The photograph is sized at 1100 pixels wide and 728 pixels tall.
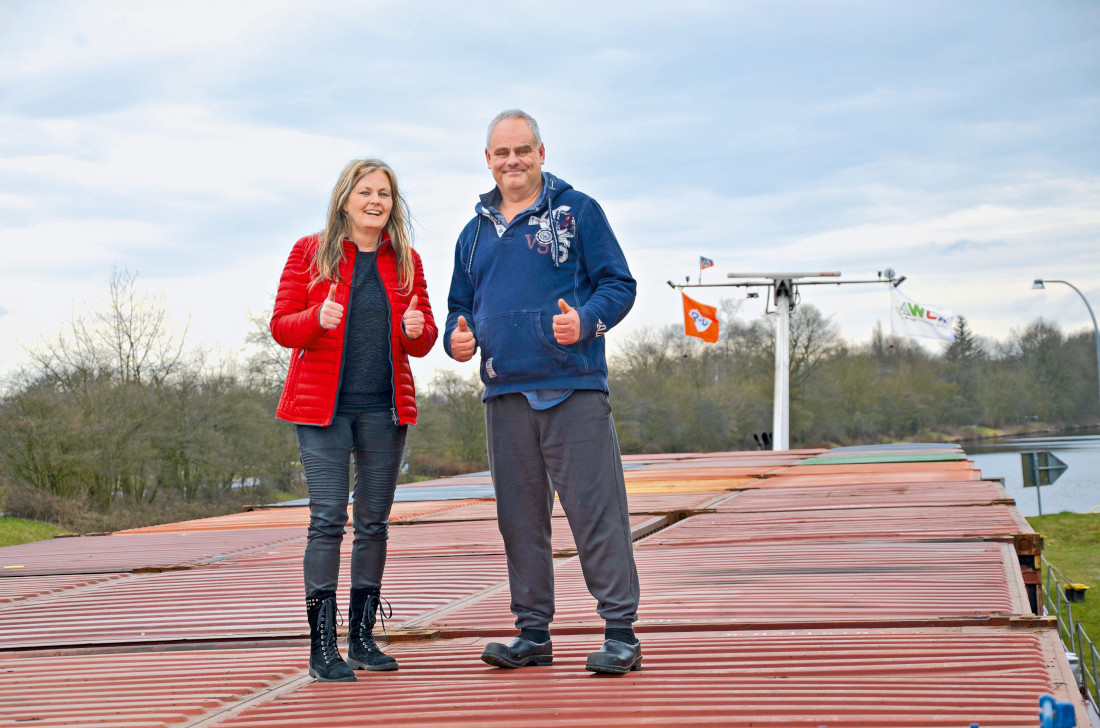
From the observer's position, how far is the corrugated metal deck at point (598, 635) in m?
2.51

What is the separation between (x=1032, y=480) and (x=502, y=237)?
58.2ft

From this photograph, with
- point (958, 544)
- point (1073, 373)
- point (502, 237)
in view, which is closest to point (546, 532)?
point (502, 237)

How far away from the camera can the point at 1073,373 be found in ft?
190

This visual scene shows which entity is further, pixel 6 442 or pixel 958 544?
pixel 6 442

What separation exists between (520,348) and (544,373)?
10 centimetres

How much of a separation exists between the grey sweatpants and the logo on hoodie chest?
43 centimetres

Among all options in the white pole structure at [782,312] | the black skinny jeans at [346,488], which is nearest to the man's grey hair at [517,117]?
the black skinny jeans at [346,488]

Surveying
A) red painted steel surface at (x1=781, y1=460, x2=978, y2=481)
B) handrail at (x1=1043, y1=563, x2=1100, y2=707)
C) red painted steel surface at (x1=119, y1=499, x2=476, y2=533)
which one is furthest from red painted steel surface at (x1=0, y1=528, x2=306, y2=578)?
red painted steel surface at (x1=781, y1=460, x2=978, y2=481)

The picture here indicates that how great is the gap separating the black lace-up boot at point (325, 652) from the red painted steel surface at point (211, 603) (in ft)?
2.55

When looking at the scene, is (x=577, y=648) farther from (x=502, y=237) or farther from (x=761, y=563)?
(x=761, y=563)

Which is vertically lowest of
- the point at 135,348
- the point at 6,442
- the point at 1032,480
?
the point at 1032,480

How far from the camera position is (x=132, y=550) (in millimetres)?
7805

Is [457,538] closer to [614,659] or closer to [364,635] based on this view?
[364,635]

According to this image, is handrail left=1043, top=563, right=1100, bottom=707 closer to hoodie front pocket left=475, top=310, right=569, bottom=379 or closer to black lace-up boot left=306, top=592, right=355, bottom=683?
hoodie front pocket left=475, top=310, right=569, bottom=379
